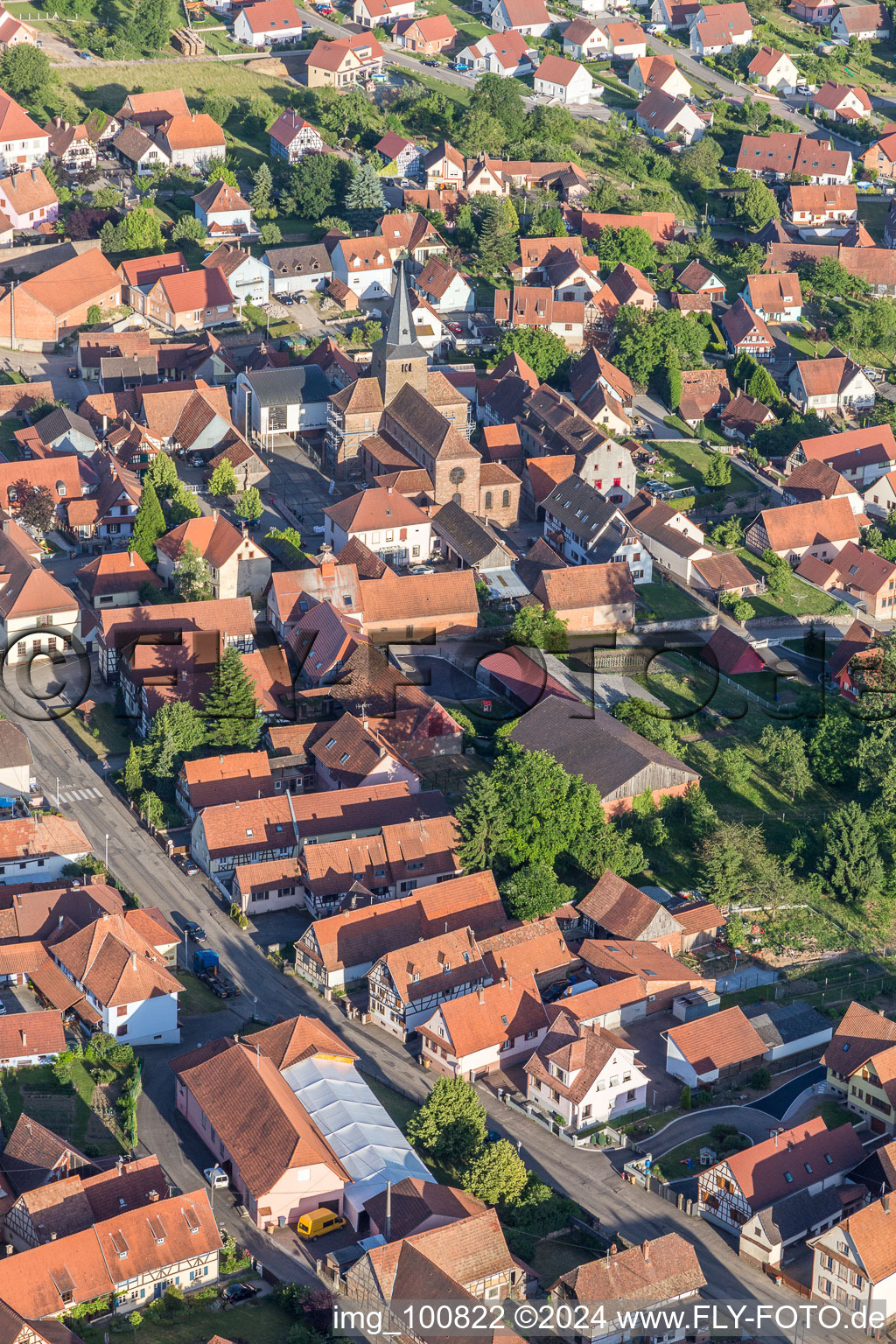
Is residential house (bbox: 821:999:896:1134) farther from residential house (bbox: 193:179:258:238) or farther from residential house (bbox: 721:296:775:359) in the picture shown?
residential house (bbox: 193:179:258:238)

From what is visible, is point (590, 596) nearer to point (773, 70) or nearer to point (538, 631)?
point (538, 631)

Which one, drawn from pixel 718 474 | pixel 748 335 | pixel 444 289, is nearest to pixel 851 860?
pixel 718 474

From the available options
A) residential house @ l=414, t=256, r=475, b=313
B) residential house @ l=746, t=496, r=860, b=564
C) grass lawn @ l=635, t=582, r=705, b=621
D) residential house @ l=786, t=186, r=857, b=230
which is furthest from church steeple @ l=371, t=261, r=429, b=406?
residential house @ l=786, t=186, r=857, b=230

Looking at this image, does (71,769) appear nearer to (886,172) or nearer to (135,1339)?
(135,1339)

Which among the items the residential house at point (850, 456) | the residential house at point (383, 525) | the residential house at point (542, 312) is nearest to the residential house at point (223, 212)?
the residential house at point (542, 312)

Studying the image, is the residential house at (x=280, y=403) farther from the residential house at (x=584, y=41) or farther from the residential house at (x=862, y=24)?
the residential house at (x=862, y=24)

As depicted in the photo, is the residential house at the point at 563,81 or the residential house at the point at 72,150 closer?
the residential house at the point at 72,150
